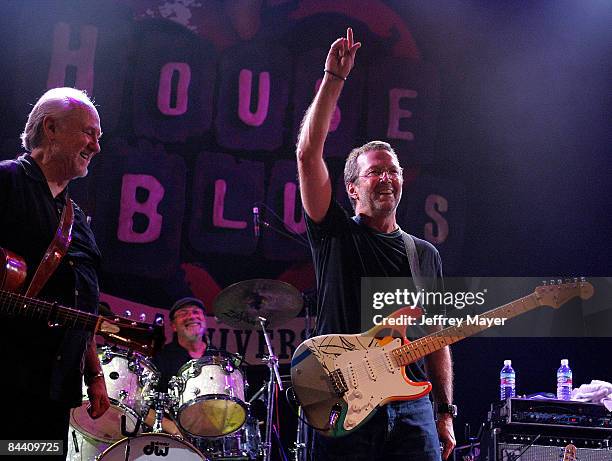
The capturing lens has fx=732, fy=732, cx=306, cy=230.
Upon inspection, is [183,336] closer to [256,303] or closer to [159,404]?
[256,303]

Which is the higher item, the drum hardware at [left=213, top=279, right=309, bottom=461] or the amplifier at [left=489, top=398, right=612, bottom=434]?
the drum hardware at [left=213, top=279, right=309, bottom=461]

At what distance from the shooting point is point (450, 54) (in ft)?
25.8

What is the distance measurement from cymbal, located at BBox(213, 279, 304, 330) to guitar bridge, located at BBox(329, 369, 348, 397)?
273 centimetres

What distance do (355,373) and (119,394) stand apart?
2.86 meters

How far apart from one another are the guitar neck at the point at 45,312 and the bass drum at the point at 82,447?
309 centimetres

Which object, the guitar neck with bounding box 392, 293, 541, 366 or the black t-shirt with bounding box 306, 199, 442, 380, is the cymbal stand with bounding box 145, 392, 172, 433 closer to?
the black t-shirt with bounding box 306, 199, 442, 380

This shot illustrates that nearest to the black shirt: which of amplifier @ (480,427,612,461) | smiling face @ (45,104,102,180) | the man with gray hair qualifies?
the man with gray hair

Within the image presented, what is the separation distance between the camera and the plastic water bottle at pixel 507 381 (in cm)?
646

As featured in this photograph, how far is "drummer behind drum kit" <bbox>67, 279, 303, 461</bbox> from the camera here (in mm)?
5324

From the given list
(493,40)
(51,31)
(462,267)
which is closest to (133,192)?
(51,31)

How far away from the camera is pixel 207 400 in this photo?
5863 mm

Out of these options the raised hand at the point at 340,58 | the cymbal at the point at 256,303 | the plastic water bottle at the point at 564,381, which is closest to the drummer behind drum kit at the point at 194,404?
the cymbal at the point at 256,303

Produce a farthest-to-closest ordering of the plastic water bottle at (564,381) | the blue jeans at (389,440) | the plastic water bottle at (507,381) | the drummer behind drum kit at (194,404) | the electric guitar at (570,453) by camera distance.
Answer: the plastic water bottle at (507,381) < the plastic water bottle at (564,381) < the drummer behind drum kit at (194,404) < the electric guitar at (570,453) < the blue jeans at (389,440)

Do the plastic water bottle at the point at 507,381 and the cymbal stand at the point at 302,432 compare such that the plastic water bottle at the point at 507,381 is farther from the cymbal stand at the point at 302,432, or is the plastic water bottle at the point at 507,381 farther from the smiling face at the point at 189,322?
the smiling face at the point at 189,322
